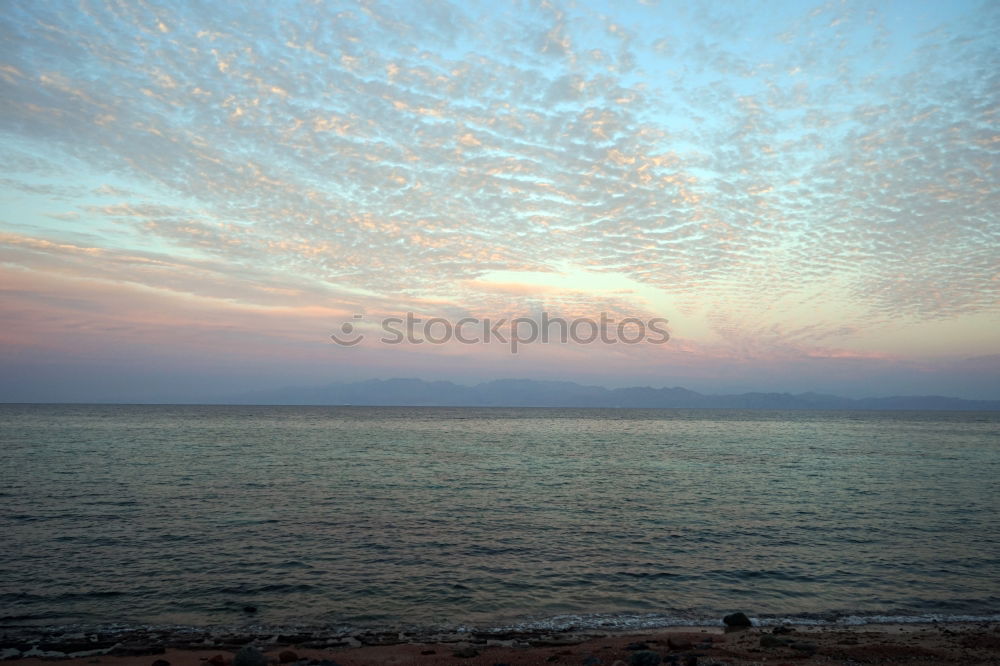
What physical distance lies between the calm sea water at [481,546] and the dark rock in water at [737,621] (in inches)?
43.4

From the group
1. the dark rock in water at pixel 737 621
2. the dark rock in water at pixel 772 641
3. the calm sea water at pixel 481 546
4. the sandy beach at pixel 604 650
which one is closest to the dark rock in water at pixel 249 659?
the sandy beach at pixel 604 650

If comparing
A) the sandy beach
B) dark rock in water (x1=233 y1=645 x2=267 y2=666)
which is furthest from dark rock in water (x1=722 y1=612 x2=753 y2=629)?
dark rock in water (x1=233 y1=645 x2=267 y2=666)

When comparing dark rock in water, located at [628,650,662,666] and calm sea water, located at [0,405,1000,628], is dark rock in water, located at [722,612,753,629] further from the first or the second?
dark rock in water, located at [628,650,662,666]

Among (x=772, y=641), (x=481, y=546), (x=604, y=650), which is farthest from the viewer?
(x=481, y=546)

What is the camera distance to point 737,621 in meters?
15.7

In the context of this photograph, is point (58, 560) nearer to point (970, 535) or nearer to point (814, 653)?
point (814, 653)

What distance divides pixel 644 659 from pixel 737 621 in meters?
4.86

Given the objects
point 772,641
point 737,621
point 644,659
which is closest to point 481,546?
point 737,621

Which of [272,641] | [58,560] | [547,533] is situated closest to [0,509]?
[58,560]

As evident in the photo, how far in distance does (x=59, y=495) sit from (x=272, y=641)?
27.2m

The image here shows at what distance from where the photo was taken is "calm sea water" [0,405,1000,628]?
679 inches

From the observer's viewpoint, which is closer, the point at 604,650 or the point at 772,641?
the point at 604,650

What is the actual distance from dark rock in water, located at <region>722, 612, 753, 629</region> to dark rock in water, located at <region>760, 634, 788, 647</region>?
1.39 m

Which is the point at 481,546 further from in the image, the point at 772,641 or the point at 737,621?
the point at 772,641
